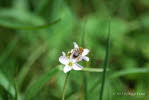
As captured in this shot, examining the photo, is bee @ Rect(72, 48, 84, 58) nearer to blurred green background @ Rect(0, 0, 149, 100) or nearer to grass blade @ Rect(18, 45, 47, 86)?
blurred green background @ Rect(0, 0, 149, 100)

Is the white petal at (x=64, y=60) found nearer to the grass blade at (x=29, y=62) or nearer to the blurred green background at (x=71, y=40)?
the blurred green background at (x=71, y=40)

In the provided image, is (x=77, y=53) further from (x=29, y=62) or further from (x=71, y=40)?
(x=71, y=40)

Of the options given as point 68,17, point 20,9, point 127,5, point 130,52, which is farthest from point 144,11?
point 20,9

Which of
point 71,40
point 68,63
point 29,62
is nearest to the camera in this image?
point 68,63

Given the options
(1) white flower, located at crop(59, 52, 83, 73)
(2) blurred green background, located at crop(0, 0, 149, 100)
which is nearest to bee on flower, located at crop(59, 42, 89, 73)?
(1) white flower, located at crop(59, 52, 83, 73)

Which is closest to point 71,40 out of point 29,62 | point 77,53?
point 29,62

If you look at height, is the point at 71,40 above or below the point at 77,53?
above

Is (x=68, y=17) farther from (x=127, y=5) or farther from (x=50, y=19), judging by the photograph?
(x=127, y=5)

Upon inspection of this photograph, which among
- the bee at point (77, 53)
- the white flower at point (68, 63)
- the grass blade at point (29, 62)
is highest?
the grass blade at point (29, 62)

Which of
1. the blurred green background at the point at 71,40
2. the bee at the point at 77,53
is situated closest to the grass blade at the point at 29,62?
the blurred green background at the point at 71,40
